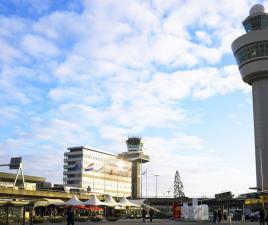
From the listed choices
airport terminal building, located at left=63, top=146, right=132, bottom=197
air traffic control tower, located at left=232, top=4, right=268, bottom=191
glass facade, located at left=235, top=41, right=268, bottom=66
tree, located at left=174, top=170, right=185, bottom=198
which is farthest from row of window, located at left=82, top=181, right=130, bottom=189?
glass facade, located at left=235, top=41, right=268, bottom=66

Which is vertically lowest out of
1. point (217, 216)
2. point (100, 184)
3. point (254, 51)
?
point (217, 216)

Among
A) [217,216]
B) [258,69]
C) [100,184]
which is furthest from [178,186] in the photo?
[217,216]

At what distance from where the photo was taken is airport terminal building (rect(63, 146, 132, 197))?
163 meters

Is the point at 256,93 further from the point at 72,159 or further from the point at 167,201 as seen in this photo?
the point at 72,159

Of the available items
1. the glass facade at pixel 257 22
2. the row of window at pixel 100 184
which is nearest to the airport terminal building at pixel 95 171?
the row of window at pixel 100 184

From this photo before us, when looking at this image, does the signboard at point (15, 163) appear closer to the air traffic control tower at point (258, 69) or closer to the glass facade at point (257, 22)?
the air traffic control tower at point (258, 69)

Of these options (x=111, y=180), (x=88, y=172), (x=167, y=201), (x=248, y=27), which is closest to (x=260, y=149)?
(x=248, y=27)

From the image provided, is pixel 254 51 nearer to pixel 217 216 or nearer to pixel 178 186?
pixel 217 216

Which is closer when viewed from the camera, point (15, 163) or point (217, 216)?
point (217, 216)

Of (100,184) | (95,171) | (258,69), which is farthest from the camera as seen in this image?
(100,184)

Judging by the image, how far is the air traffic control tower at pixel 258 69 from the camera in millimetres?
105125

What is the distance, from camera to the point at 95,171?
171375 mm

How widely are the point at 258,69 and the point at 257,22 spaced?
1216 cm

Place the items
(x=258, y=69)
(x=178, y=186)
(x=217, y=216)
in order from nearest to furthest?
(x=217, y=216) → (x=258, y=69) → (x=178, y=186)
